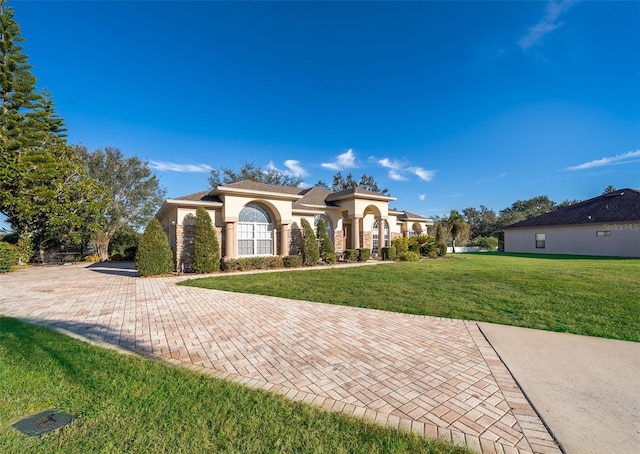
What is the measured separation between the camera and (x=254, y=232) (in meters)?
16.7

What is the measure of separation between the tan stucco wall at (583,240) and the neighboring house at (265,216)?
623 inches

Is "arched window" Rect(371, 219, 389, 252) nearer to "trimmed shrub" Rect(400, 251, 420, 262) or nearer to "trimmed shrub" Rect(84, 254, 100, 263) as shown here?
"trimmed shrub" Rect(400, 251, 420, 262)

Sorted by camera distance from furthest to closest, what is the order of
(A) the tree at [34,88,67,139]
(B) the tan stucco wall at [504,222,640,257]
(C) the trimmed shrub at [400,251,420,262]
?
(B) the tan stucco wall at [504,222,640,257]
(C) the trimmed shrub at [400,251,420,262]
(A) the tree at [34,88,67,139]

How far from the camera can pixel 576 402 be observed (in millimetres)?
2779

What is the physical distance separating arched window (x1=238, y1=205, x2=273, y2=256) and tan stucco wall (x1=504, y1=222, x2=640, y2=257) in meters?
26.0

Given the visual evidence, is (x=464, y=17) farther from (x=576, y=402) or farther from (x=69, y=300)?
(x=69, y=300)

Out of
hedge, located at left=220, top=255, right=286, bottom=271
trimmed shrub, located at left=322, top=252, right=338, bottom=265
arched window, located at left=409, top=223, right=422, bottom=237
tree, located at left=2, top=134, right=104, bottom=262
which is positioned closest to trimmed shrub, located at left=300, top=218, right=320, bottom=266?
trimmed shrub, located at left=322, top=252, right=338, bottom=265

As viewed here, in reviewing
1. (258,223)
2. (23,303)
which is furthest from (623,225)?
(23,303)

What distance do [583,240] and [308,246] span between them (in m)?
24.2

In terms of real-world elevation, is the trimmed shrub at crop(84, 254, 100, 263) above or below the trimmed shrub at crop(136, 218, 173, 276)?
below

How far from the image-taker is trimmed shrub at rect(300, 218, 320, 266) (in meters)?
17.2

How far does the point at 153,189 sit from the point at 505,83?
112ft

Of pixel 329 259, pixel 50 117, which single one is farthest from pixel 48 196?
pixel 329 259

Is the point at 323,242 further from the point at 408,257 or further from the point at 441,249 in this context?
the point at 441,249
